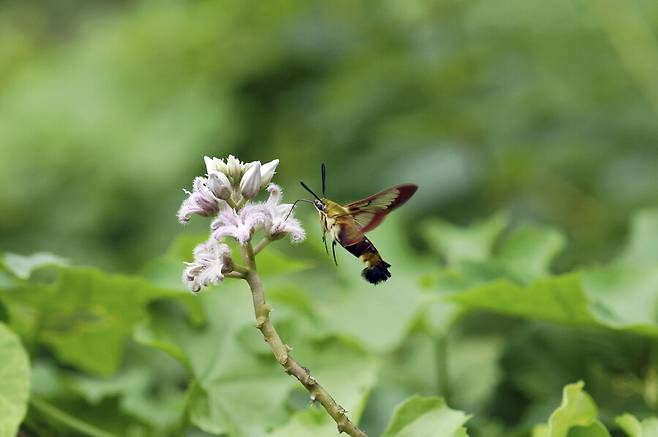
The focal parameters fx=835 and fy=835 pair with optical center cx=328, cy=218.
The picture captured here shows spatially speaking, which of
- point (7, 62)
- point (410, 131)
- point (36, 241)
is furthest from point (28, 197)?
point (410, 131)

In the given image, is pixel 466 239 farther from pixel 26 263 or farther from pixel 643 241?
pixel 26 263

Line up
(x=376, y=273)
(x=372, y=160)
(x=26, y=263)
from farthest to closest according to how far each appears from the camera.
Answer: (x=372, y=160) < (x=26, y=263) < (x=376, y=273)

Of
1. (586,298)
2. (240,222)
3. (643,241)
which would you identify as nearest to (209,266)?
(240,222)

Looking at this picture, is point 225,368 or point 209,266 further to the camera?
point 225,368

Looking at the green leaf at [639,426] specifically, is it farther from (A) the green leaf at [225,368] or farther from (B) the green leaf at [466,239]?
(B) the green leaf at [466,239]

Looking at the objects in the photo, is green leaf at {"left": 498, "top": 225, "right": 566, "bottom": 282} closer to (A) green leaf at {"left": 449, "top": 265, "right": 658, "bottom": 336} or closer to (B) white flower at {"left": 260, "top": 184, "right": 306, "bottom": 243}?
(A) green leaf at {"left": 449, "top": 265, "right": 658, "bottom": 336}


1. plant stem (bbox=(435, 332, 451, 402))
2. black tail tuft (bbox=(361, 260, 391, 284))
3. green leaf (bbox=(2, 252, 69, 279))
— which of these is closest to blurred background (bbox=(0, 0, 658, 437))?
plant stem (bbox=(435, 332, 451, 402))
